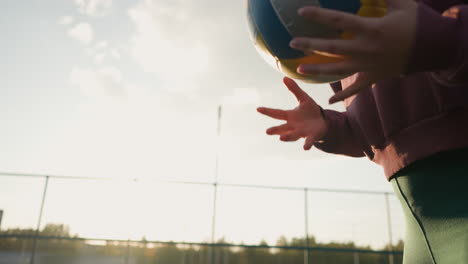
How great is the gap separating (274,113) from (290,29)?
23.1 inches

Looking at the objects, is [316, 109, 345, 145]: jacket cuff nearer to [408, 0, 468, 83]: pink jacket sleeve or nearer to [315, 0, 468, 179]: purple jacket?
[315, 0, 468, 179]: purple jacket

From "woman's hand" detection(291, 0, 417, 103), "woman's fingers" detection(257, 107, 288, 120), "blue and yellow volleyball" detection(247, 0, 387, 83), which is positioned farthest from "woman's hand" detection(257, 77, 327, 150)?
"woman's hand" detection(291, 0, 417, 103)

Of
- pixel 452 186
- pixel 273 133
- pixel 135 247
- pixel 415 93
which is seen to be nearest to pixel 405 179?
pixel 452 186

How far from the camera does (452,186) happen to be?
3.84 ft

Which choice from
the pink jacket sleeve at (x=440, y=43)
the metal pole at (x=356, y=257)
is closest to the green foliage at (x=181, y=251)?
the metal pole at (x=356, y=257)

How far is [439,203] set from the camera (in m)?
1.21

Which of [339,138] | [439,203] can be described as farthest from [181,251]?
[439,203]

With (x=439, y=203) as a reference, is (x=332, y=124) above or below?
above

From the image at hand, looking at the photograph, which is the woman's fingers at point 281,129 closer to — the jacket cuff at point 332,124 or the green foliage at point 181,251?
the jacket cuff at point 332,124

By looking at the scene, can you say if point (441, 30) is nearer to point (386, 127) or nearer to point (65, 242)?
point (386, 127)

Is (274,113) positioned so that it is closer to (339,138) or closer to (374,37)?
(339,138)

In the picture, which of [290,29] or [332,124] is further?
[332,124]

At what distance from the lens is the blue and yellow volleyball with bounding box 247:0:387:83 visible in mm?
1082

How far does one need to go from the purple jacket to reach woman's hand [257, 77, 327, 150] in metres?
0.06
